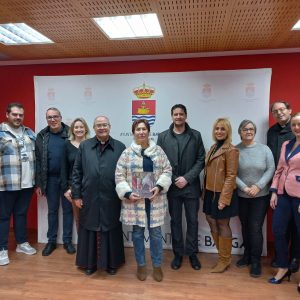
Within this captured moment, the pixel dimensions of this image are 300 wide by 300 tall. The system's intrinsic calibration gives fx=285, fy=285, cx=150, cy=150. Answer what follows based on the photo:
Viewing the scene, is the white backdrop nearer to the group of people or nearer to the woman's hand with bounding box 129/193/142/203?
the group of people

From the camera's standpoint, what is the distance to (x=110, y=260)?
2678 mm

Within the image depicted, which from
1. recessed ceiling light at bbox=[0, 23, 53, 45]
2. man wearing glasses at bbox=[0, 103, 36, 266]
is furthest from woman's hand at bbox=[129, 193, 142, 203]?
recessed ceiling light at bbox=[0, 23, 53, 45]

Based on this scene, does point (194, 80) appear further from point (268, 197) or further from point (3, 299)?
point (3, 299)

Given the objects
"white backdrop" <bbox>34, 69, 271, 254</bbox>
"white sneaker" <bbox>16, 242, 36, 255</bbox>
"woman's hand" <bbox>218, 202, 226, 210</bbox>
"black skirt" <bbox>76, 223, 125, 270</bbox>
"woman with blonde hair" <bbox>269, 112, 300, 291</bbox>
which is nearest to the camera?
"woman with blonde hair" <bbox>269, 112, 300, 291</bbox>

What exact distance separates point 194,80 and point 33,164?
1970 millimetres

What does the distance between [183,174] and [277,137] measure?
3.25 ft

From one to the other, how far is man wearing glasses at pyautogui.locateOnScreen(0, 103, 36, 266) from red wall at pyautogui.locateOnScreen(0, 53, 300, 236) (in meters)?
0.76

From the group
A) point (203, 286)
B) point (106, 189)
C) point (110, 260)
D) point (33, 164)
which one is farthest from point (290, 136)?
point (33, 164)

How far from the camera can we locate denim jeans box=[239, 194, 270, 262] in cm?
265

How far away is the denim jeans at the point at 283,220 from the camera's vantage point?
232cm

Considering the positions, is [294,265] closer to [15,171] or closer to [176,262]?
[176,262]

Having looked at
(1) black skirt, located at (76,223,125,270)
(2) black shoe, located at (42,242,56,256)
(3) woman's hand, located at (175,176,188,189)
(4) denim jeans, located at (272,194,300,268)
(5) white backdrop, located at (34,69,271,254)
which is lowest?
(2) black shoe, located at (42,242,56,256)

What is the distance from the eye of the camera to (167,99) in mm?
3164

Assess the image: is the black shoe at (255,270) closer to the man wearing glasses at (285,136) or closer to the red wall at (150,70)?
the man wearing glasses at (285,136)
